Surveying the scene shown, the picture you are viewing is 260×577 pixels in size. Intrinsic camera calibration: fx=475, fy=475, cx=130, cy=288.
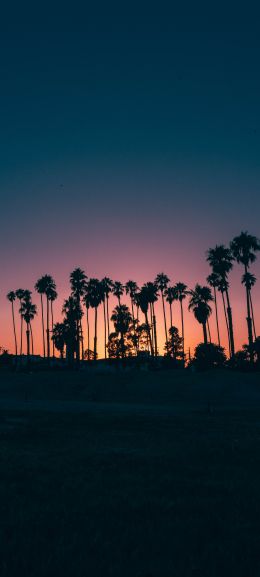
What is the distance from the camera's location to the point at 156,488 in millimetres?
8828

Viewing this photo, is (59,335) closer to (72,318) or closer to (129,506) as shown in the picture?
(72,318)

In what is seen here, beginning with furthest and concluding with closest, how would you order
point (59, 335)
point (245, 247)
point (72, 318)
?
point (59, 335)
point (72, 318)
point (245, 247)

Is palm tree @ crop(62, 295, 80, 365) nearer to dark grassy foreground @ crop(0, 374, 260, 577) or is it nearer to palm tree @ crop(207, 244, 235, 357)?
palm tree @ crop(207, 244, 235, 357)

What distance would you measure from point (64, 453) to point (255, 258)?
196 ft

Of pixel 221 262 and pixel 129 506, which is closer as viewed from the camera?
pixel 129 506

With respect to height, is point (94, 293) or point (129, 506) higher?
point (94, 293)

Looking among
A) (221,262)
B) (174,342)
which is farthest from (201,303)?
(174,342)

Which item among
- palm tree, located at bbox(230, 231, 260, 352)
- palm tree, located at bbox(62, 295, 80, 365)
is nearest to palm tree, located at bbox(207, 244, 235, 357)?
palm tree, located at bbox(230, 231, 260, 352)

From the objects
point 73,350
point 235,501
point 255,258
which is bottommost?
point 235,501

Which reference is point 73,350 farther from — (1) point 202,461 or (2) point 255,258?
(1) point 202,461

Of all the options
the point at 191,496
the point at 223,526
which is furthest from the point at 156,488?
the point at 223,526

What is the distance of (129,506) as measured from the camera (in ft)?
24.7

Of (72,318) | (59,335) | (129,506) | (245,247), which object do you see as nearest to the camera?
(129,506)

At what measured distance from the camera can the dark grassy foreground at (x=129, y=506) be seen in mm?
5168
